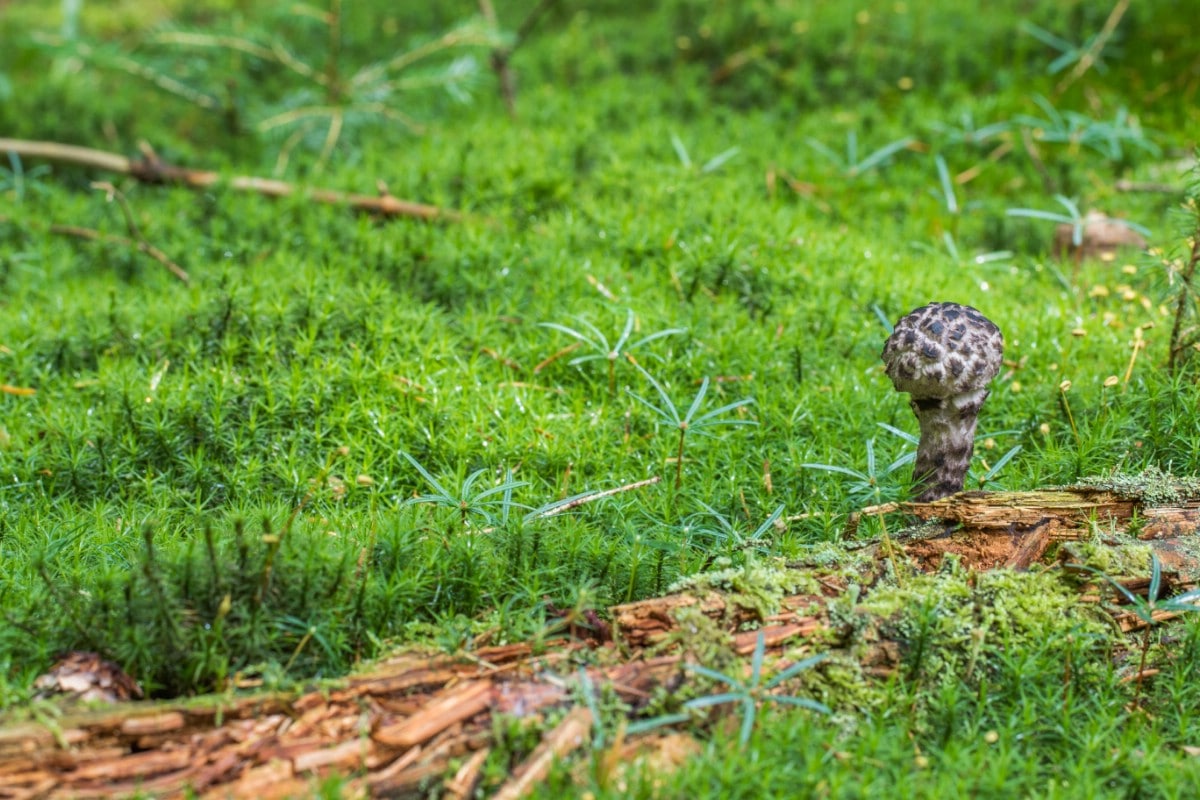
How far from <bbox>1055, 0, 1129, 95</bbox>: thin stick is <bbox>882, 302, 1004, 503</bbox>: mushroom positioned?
4.58m

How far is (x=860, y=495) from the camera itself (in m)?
3.93

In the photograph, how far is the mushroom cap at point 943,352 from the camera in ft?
11.1

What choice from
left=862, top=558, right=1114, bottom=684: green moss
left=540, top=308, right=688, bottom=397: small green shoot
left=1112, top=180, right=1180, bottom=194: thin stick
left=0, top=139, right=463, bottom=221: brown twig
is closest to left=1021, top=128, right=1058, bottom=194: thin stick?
left=1112, top=180, right=1180, bottom=194: thin stick

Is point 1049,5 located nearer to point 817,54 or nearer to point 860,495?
point 817,54

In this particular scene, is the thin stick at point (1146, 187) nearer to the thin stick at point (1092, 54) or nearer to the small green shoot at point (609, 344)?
the thin stick at point (1092, 54)

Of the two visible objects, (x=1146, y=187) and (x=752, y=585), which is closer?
(x=752, y=585)

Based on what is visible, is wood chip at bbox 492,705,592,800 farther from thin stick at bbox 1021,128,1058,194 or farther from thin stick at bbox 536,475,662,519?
thin stick at bbox 1021,128,1058,194

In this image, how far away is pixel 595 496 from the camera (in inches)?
150

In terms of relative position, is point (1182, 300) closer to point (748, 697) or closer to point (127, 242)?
point (748, 697)

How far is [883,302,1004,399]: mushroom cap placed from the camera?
340 cm

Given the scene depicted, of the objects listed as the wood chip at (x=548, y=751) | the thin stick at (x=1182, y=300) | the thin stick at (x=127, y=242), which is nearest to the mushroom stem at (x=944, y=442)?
the thin stick at (x=1182, y=300)

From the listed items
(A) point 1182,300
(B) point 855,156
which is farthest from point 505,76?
(A) point 1182,300

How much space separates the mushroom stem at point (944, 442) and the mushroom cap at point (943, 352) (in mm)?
58

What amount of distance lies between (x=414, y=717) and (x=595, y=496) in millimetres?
1258
